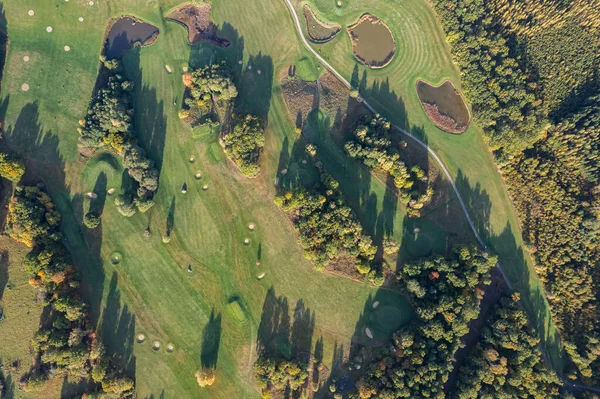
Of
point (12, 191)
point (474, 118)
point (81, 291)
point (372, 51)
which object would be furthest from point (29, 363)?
point (474, 118)

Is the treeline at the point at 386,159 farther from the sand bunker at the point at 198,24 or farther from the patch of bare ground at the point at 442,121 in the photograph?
the sand bunker at the point at 198,24

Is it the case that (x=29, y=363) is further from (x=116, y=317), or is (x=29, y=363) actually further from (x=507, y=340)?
(x=507, y=340)

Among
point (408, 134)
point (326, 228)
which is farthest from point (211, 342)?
point (408, 134)

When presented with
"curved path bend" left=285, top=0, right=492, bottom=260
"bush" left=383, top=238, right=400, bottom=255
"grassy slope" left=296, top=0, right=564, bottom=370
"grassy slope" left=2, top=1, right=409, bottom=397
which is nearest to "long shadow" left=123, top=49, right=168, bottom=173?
"grassy slope" left=2, top=1, right=409, bottom=397

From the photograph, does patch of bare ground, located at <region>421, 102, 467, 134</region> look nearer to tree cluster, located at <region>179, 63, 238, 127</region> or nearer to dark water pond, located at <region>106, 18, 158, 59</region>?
tree cluster, located at <region>179, 63, 238, 127</region>

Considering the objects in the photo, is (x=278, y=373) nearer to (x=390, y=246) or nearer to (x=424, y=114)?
(x=390, y=246)
